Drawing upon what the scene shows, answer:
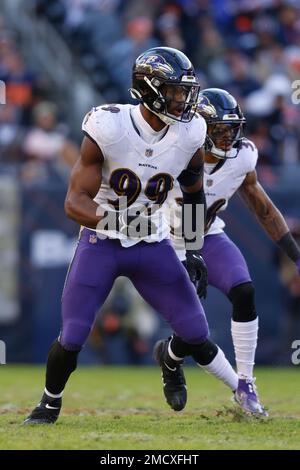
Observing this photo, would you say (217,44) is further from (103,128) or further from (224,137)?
(103,128)

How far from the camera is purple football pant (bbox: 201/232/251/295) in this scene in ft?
19.8

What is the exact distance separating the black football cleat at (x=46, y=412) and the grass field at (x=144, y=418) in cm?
8

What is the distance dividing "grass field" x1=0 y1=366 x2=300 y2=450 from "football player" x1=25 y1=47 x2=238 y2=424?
391 mm

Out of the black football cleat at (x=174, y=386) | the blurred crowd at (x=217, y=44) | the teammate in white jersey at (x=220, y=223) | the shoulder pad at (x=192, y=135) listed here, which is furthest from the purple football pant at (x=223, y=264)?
the blurred crowd at (x=217, y=44)

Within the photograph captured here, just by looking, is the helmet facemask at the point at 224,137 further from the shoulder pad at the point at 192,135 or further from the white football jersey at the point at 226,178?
the shoulder pad at the point at 192,135

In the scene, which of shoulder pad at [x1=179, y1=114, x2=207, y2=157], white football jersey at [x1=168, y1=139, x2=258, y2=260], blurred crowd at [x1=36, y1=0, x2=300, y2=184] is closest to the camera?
shoulder pad at [x1=179, y1=114, x2=207, y2=157]

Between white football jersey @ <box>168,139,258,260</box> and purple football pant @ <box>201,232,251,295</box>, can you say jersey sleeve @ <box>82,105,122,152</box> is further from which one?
purple football pant @ <box>201,232,251,295</box>

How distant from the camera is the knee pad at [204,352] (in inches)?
219

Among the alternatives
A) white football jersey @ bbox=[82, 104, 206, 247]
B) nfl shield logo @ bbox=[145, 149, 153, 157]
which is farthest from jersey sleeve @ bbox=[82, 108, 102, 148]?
nfl shield logo @ bbox=[145, 149, 153, 157]

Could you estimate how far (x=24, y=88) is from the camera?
11914 millimetres

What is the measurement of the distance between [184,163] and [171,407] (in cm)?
152

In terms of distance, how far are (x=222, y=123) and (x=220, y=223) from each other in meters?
0.75
